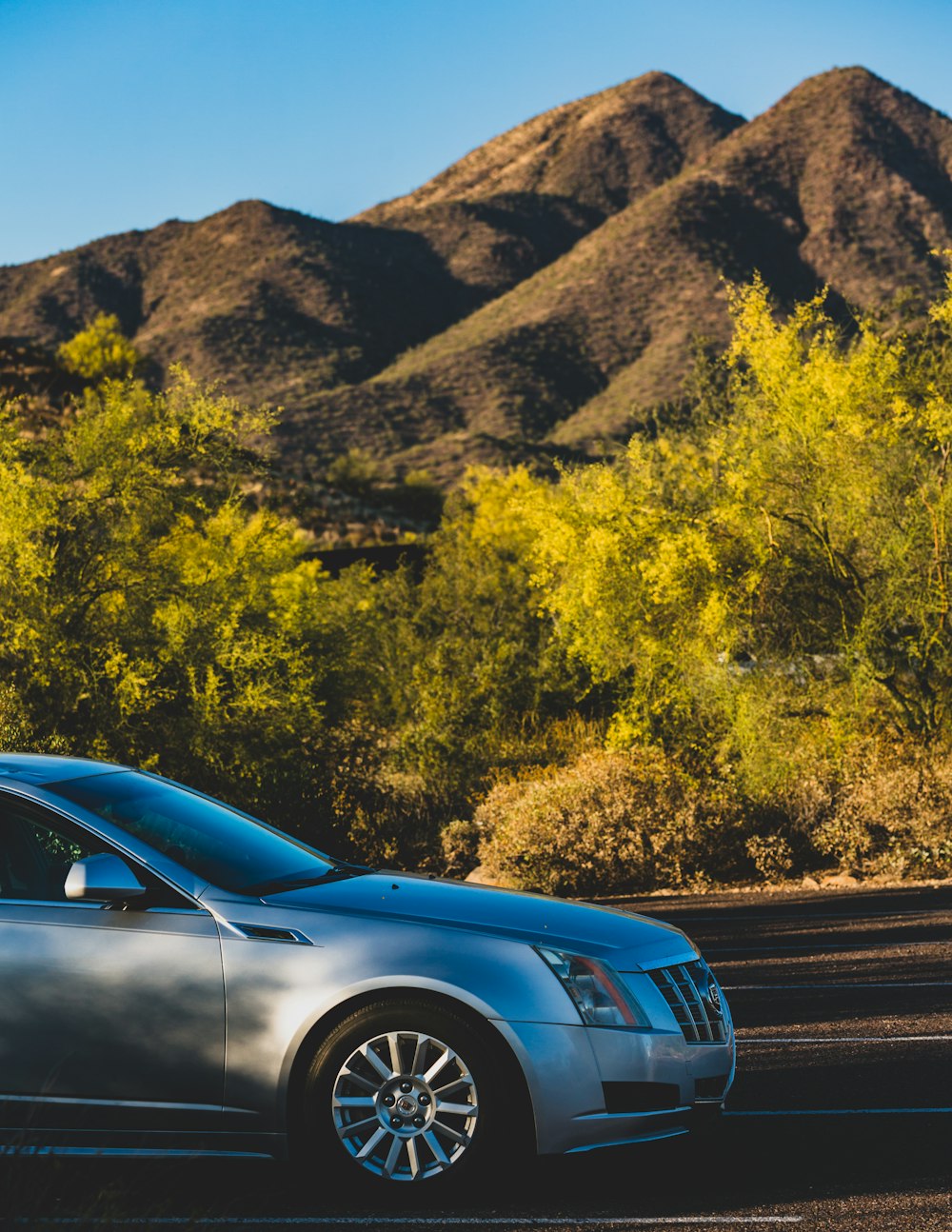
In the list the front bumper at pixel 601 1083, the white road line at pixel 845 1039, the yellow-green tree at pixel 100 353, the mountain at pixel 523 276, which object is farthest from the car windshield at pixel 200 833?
the yellow-green tree at pixel 100 353

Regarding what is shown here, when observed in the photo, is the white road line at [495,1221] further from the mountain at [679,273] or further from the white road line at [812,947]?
the mountain at [679,273]

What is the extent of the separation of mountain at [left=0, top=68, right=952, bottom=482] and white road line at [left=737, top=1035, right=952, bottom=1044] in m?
58.5

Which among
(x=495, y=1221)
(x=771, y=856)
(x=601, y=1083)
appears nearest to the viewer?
(x=495, y=1221)

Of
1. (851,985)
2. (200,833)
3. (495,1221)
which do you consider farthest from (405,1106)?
(851,985)

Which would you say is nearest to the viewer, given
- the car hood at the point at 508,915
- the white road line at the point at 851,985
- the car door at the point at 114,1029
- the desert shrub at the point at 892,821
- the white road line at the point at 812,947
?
the car door at the point at 114,1029

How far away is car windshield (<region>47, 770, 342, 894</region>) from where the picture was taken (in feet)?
16.5

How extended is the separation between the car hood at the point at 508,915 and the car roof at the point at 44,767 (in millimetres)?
1094

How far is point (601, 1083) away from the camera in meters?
4.48

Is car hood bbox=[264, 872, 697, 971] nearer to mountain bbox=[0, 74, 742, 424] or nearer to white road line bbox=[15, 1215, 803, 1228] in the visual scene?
white road line bbox=[15, 1215, 803, 1228]

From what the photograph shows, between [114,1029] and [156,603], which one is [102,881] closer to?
[114,1029]

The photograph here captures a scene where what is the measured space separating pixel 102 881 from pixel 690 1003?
86.0 inches

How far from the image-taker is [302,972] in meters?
4.57

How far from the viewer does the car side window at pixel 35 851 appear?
16.0ft

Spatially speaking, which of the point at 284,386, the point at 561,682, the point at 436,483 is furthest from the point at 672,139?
the point at 561,682
